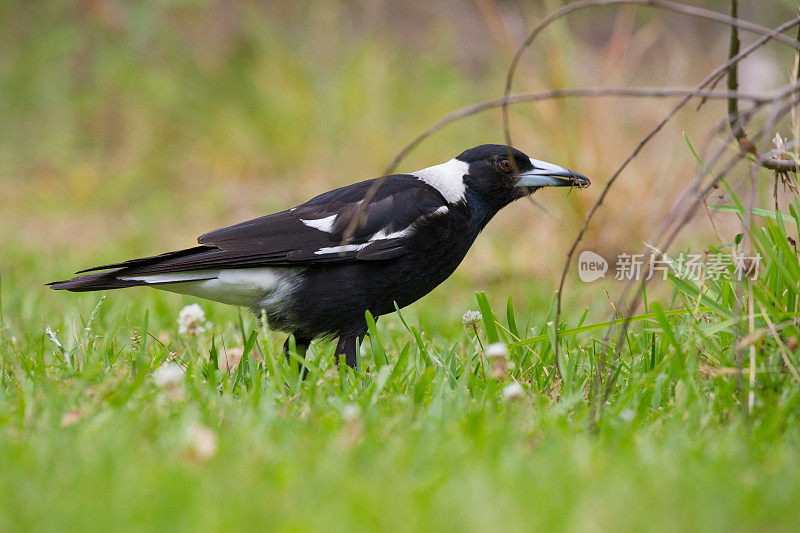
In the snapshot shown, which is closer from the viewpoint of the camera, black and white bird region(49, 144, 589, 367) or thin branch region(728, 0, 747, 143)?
thin branch region(728, 0, 747, 143)

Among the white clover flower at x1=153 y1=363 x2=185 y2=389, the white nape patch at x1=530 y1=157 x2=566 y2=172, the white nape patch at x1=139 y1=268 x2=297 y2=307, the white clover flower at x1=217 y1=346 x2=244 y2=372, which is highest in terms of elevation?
the white nape patch at x1=530 y1=157 x2=566 y2=172

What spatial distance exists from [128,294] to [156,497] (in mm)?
3516

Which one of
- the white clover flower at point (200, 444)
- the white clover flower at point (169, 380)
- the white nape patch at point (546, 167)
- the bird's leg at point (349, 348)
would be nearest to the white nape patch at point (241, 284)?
the bird's leg at point (349, 348)

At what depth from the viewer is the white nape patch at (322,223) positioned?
298 centimetres

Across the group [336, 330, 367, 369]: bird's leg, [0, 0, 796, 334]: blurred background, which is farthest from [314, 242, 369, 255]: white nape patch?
[0, 0, 796, 334]: blurred background

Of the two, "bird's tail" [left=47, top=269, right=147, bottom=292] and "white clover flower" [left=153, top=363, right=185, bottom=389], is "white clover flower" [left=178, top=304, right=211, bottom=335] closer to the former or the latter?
"bird's tail" [left=47, top=269, right=147, bottom=292]

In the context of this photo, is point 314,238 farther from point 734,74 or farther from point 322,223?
point 734,74

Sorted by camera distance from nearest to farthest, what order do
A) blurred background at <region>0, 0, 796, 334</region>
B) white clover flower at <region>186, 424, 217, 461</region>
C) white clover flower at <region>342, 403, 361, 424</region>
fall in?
1. white clover flower at <region>186, 424, 217, 461</region>
2. white clover flower at <region>342, 403, 361, 424</region>
3. blurred background at <region>0, 0, 796, 334</region>

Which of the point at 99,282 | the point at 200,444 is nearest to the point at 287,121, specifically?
the point at 99,282

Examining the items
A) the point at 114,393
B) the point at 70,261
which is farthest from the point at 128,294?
the point at 114,393

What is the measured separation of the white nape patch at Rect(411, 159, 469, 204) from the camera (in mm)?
3191

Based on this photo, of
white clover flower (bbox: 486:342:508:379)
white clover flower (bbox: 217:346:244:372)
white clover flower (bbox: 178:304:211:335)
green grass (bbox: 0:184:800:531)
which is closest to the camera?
green grass (bbox: 0:184:800:531)

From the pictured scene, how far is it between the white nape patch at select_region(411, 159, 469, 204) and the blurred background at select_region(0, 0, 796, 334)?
3.46ft

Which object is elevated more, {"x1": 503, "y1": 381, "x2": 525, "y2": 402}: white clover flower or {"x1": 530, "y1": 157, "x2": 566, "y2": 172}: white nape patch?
{"x1": 530, "y1": 157, "x2": 566, "y2": 172}: white nape patch
